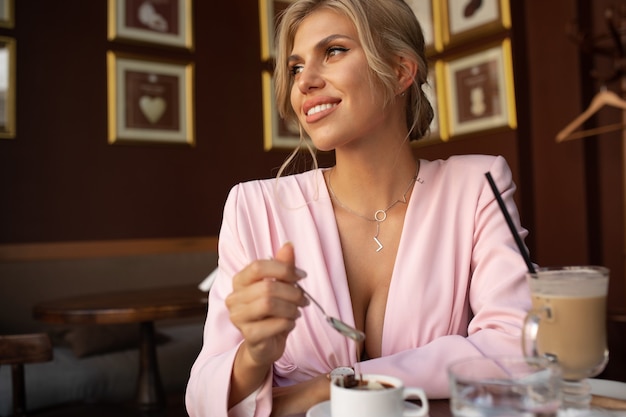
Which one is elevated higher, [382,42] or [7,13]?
[7,13]

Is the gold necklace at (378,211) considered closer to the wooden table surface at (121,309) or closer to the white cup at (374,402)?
the white cup at (374,402)

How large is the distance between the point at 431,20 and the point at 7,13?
3249 millimetres

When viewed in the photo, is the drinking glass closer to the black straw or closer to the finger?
the finger

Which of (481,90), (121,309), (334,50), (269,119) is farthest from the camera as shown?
(269,119)

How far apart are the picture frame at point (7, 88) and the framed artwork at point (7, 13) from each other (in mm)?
96

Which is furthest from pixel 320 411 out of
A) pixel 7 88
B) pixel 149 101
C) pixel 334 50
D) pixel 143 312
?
pixel 149 101

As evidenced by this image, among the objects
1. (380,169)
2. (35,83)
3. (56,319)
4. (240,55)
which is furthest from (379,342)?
(240,55)

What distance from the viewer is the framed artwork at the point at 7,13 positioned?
13.2ft

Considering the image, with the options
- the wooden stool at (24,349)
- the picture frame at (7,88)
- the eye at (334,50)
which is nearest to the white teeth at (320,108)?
the eye at (334,50)

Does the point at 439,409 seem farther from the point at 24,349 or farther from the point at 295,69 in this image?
the point at 24,349

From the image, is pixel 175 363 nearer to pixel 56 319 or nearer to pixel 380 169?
pixel 56 319

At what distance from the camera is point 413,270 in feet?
4.42

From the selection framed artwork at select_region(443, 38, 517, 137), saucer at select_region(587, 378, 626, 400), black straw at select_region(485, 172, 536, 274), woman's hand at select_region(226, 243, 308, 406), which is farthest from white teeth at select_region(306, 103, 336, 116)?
framed artwork at select_region(443, 38, 517, 137)

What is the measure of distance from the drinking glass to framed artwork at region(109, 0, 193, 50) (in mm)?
4295
